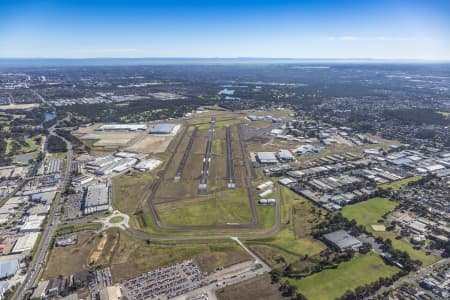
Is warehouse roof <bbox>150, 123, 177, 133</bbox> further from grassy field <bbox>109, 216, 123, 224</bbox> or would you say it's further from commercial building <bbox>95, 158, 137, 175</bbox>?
grassy field <bbox>109, 216, 123, 224</bbox>

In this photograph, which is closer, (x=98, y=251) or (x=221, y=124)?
(x=98, y=251)

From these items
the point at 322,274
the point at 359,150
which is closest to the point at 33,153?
the point at 322,274

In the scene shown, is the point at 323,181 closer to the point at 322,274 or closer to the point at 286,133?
the point at 322,274

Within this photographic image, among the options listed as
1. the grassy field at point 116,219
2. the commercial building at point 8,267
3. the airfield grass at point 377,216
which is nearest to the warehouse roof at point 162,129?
the grassy field at point 116,219

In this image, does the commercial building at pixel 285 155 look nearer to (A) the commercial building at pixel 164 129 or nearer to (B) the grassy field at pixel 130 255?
(B) the grassy field at pixel 130 255

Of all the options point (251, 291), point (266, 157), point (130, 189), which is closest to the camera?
point (251, 291)

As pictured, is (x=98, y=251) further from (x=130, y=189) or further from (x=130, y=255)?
(x=130, y=189)

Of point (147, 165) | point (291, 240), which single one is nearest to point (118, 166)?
point (147, 165)
